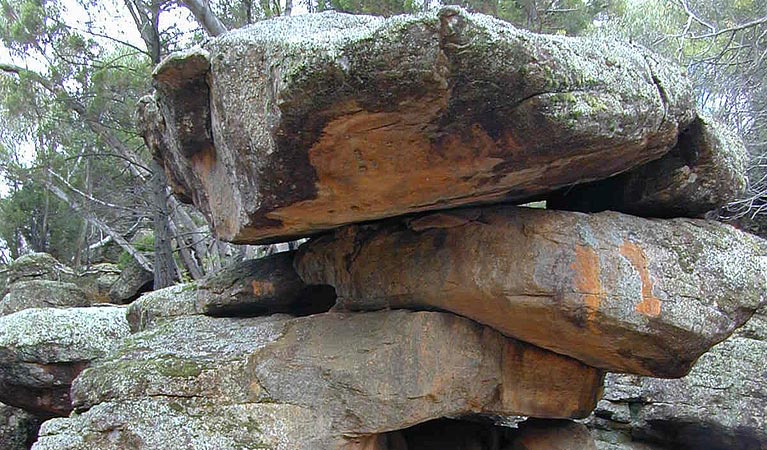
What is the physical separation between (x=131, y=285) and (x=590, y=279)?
12.1 metres

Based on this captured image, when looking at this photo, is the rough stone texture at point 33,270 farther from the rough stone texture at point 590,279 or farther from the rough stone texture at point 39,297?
the rough stone texture at point 590,279

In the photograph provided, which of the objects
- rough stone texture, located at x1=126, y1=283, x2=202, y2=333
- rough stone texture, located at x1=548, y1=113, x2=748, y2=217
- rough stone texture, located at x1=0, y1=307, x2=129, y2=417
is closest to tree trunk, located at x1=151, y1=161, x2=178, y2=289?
rough stone texture, located at x1=0, y1=307, x2=129, y2=417

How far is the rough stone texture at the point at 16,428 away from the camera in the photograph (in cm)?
634

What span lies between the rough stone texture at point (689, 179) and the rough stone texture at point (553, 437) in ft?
6.00

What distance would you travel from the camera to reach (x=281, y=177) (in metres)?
3.29

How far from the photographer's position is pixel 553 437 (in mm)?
4898

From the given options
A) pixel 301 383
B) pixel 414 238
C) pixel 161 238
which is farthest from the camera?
pixel 161 238

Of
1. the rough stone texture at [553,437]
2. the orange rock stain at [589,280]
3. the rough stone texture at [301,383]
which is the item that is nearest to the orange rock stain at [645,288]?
the orange rock stain at [589,280]

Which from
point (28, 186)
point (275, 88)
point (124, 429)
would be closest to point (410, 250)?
point (275, 88)

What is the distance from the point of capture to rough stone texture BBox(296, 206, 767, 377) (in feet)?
11.8

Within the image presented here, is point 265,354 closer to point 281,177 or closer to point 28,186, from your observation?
point 281,177

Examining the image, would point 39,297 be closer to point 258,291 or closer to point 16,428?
point 16,428

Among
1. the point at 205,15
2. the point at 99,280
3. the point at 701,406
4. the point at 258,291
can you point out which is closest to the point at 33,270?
the point at 99,280

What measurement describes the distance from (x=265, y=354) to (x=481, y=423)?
2589 millimetres
